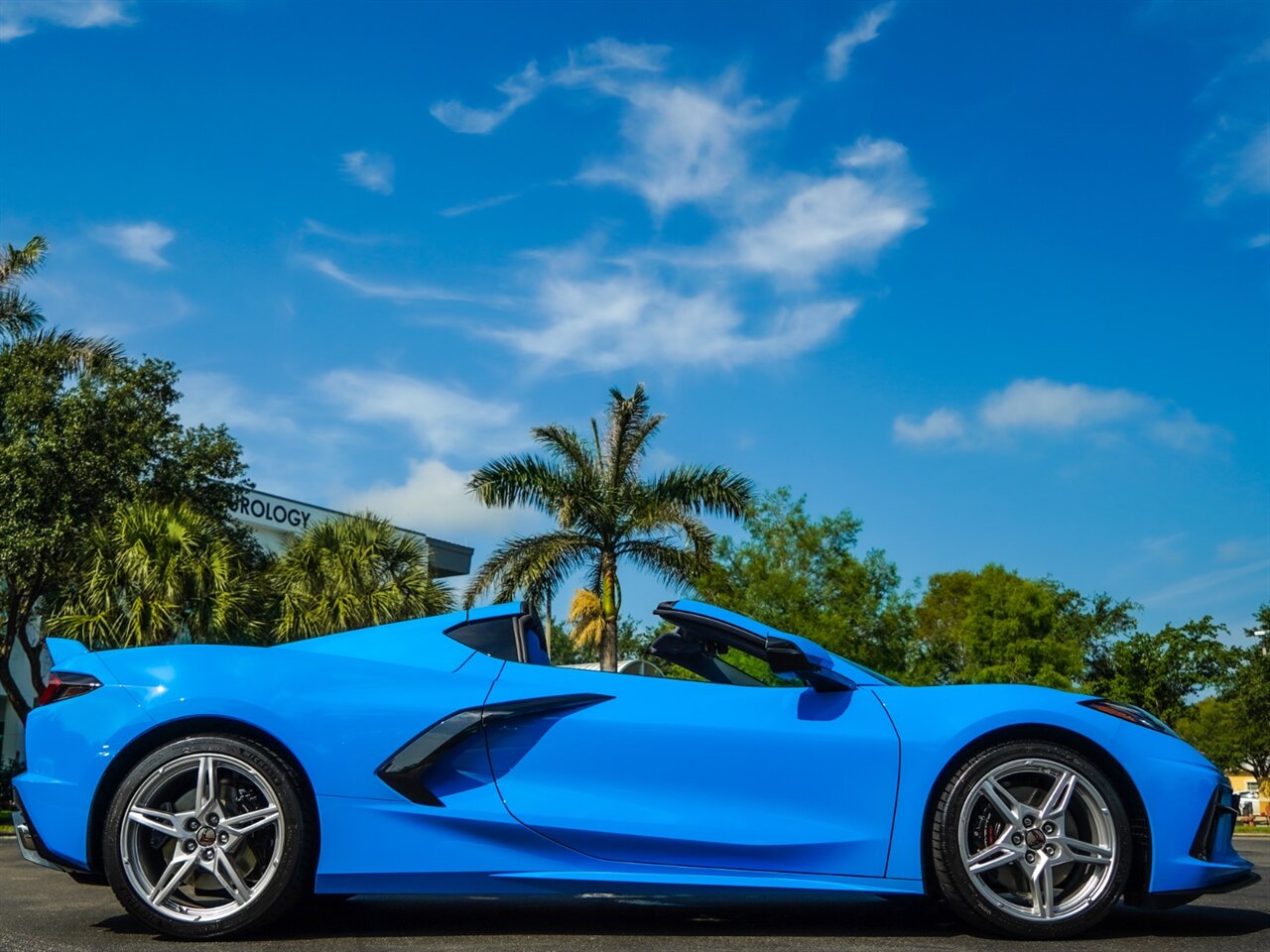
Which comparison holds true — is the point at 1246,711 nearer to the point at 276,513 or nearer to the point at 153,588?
the point at 276,513

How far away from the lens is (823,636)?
94.1 feet

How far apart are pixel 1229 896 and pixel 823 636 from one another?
23.0 m

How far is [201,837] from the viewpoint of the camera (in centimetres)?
413

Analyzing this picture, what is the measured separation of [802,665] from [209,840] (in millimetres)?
2094

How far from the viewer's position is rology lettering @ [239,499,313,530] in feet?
106

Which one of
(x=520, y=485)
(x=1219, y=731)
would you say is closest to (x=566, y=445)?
(x=520, y=485)

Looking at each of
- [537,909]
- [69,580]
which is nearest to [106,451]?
[69,580]

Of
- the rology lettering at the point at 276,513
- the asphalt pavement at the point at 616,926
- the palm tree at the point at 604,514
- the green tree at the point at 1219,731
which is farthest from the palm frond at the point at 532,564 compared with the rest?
the green tree at the point at 1219,731

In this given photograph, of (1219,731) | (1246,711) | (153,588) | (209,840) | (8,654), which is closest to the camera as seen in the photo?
(209,840)

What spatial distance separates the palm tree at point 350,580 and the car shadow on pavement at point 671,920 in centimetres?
1502

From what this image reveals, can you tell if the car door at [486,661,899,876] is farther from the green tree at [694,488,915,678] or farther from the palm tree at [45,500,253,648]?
the green tree at [694,488,915,678]

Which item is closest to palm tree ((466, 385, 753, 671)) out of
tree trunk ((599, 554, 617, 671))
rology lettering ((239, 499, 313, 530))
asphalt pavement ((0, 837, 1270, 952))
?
tree trunk ((599, 554, 617, 671))

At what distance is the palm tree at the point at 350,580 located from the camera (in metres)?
20.2

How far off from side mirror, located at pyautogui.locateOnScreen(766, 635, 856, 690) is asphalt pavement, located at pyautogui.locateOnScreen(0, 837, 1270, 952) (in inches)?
32.0
